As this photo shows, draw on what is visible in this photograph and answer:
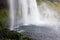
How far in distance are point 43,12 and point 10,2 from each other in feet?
9.67

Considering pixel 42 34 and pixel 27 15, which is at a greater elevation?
pixel 27 15

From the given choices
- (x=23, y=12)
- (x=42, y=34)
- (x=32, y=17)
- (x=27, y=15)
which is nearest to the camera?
(x=42, y=34)

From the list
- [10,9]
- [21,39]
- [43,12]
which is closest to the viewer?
[21,39]

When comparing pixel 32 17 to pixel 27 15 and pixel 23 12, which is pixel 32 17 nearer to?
pixel 27 15

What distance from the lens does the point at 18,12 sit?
37.8 feet

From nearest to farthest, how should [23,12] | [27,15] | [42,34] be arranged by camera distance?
[42,34], [23,12], [27,15]

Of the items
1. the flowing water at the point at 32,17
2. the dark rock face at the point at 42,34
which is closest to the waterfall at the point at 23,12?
the flowing water at the point at 32,17

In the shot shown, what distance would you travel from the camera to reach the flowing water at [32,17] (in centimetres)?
967

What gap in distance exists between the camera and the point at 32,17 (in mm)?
12148

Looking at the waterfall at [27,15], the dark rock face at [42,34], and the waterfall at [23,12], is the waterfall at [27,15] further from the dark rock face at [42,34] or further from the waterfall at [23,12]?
the dark rock face at [42,34]

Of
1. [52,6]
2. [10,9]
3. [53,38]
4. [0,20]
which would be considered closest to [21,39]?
[53,38]

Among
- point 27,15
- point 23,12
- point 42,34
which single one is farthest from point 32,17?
point 42,34

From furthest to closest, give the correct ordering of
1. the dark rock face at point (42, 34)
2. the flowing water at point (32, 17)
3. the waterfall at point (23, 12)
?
the waterfall at point (23, 12) < the flowing water at point (32, 17) < the dark rock face at point (42, 34)

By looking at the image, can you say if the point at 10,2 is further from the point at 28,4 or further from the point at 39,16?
the point at 39,16
